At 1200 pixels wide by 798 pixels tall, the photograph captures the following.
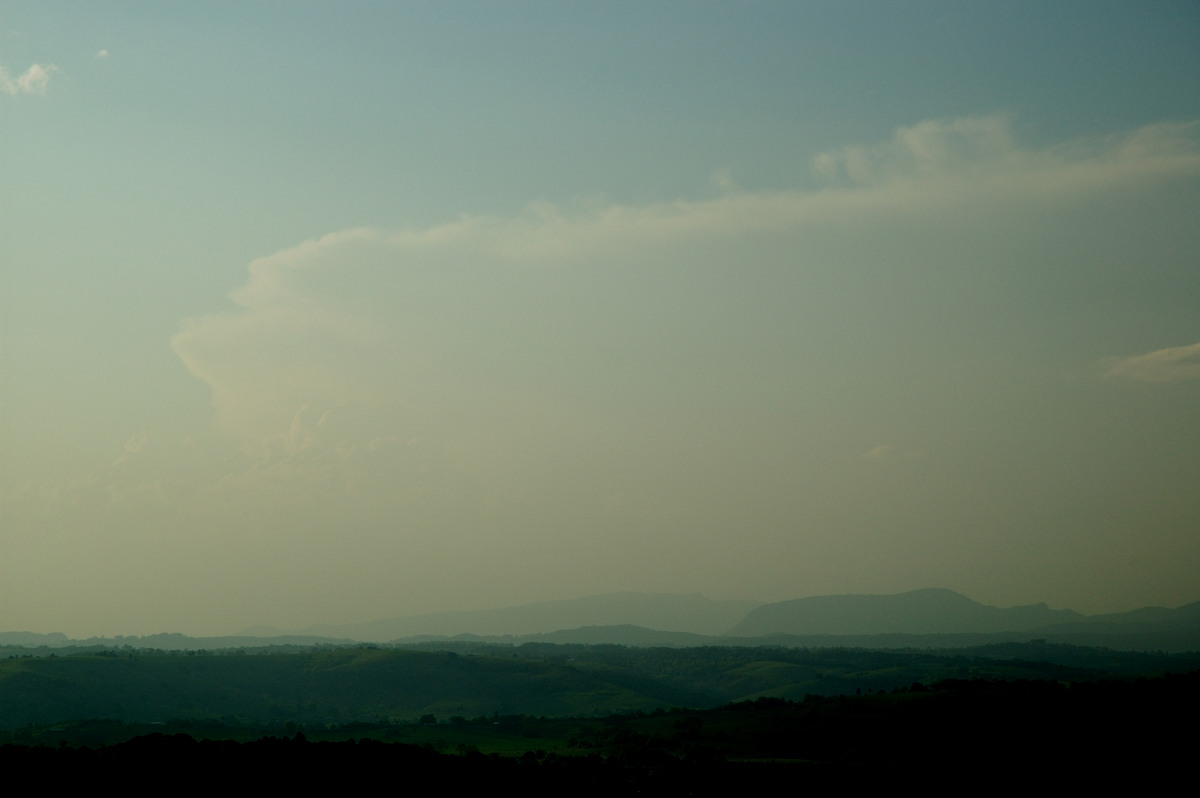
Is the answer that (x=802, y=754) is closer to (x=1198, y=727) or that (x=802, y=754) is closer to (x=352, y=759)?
(x=1198, y=727)

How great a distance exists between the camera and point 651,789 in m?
96.4

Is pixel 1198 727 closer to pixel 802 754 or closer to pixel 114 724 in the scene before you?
pixel 802 754

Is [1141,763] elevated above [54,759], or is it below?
below

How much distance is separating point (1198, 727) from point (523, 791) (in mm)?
76613

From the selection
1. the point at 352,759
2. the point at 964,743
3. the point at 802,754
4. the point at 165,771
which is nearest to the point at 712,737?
the point at 802,754

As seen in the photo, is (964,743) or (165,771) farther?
(964,743)

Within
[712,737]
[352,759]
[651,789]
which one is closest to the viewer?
[352,759]

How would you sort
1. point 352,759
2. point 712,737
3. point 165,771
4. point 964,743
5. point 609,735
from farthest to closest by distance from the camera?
point 609,735, point 712,737, point 964,743, point 352,759, point 165,771

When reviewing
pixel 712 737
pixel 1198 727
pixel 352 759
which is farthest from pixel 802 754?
pixel 352 759

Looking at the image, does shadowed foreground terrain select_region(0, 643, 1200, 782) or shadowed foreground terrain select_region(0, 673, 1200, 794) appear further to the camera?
shadowed foreground terrain select_region(0, 643, 1200, 782)

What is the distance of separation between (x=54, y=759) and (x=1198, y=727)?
374 feet

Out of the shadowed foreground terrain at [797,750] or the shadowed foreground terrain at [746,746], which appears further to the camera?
the shadowed foreground terrain at [746,746]

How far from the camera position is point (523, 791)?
288 feet

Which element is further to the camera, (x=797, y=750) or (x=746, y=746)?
(x=746, y=746)
